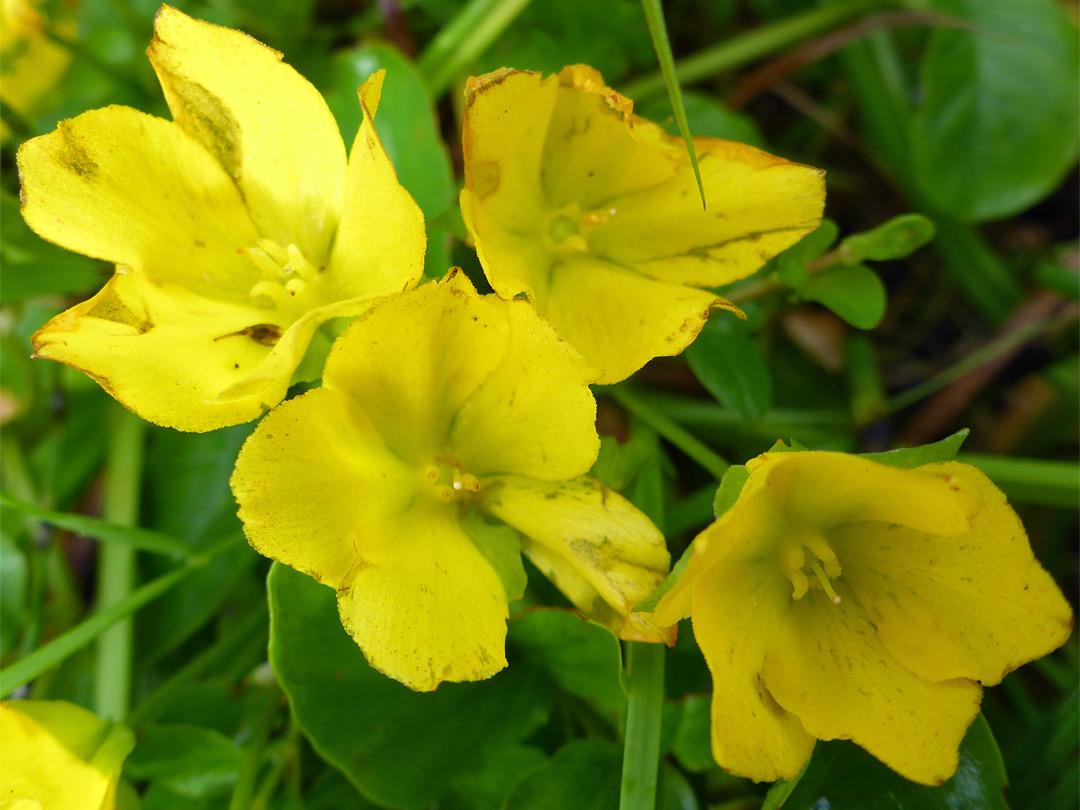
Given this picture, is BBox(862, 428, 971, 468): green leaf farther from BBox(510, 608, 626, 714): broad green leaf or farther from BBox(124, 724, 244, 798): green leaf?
BBox(124, 724, 244, 798): green leaf

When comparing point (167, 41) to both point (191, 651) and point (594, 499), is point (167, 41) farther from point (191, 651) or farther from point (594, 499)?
point (191, 651)

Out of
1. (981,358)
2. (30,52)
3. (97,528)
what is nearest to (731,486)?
(97,528)

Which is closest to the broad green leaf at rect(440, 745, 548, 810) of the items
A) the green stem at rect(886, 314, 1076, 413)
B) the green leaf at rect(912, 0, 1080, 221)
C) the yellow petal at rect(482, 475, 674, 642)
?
the yellow petal at rect(482, 475, 674, 642)

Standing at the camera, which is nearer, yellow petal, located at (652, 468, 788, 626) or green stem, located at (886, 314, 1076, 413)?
yellow petal, located at (652, 468, 788, 626)

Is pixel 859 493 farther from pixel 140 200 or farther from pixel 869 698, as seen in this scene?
pixel 140 200

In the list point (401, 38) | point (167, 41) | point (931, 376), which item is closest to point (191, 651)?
point (167, 41)

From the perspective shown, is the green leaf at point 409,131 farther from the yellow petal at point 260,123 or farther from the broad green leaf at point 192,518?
the broad green leaf at point 192,518
